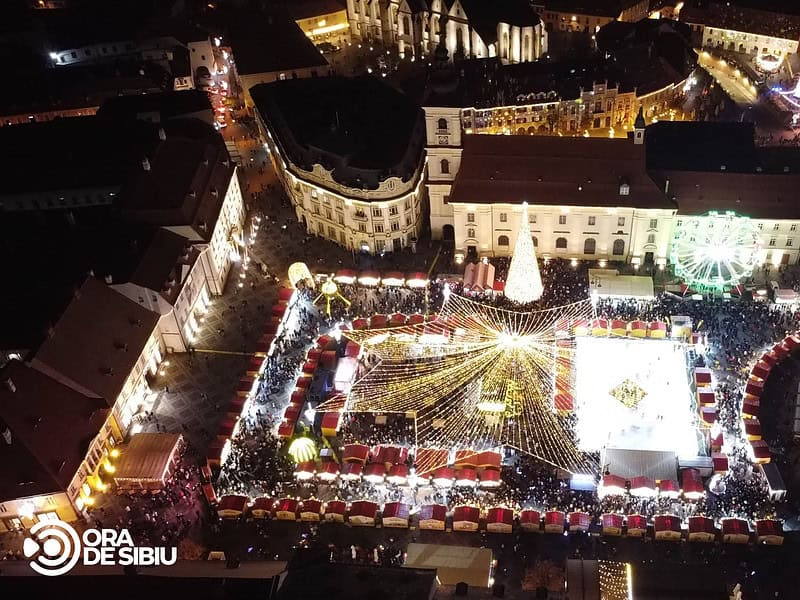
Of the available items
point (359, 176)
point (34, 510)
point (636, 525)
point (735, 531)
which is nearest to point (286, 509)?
point (34, 510)

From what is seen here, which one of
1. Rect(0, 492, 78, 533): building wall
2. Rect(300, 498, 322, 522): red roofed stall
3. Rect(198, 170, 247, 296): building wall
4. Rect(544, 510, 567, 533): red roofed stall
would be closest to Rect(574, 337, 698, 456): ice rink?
Rect(544, 510, 567, 533): red roofed stall

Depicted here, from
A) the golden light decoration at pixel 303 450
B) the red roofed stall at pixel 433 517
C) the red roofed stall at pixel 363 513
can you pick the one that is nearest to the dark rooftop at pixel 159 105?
the golden light decoration at pixel 303 450

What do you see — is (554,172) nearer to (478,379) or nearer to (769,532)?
(478,379)

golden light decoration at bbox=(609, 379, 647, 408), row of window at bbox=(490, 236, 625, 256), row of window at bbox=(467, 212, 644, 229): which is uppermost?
row of window at bbox=(467, 212, 644, 229)

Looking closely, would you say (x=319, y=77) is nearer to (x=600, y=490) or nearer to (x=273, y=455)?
(x=273, y=455)

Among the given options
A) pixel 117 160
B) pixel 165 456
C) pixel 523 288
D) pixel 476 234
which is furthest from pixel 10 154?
pixel 523 288

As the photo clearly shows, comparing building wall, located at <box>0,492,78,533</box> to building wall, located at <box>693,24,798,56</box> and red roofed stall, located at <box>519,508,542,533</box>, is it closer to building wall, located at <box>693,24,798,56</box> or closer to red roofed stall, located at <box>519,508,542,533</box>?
red roofed stall, located at <box>519,508,542,533</box>
